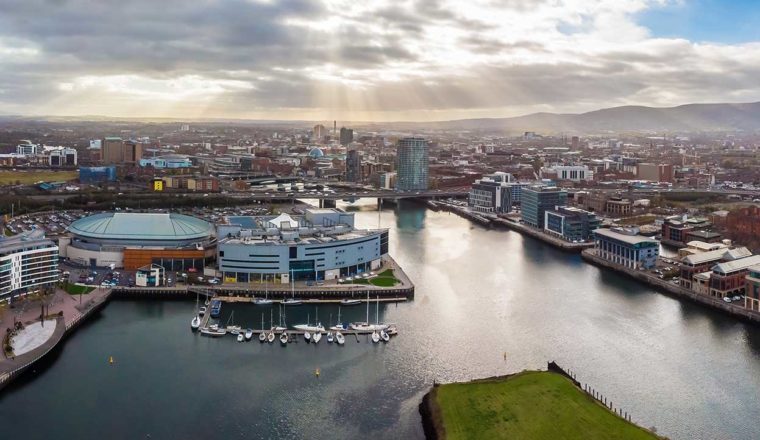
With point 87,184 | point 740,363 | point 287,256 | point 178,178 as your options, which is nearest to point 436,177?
point 178,178

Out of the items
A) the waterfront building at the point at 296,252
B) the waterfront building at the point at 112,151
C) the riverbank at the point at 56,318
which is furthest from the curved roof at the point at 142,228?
the waterfront building at the point at 112,151

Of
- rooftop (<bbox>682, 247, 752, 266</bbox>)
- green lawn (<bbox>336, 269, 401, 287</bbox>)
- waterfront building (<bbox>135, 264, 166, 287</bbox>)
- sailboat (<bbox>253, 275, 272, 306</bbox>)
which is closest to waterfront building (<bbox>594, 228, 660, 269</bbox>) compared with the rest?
rooftop (<bbox>682, 247, 752, 266</bbox>)

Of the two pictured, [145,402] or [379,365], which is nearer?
[145,402]

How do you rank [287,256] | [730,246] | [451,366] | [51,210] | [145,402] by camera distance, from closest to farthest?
[145,402] < [451,366] < [287,256] < [730,246] < [51,210]

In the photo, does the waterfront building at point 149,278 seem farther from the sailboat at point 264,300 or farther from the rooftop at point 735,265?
the rooftop at point 735,265

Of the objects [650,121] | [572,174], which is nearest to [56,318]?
[572,174]

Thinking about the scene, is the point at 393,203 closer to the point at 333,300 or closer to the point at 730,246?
the point at 730,246
